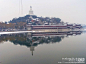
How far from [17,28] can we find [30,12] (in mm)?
19540

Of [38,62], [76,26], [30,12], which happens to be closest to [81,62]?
[38,62]

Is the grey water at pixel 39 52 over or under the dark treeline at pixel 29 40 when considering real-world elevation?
under

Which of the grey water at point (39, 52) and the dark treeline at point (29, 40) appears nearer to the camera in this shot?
the grey water at point (39, 52)

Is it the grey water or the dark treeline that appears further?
the dark treeline

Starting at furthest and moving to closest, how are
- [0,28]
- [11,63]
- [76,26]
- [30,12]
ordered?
[30,12], [76,26], [0,28], [11,63]

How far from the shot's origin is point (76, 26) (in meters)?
45.1

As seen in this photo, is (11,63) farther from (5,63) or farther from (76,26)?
(76,26)

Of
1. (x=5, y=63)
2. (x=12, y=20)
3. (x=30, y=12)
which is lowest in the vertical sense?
(x=5, y=63)

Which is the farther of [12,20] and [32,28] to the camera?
[12,20]

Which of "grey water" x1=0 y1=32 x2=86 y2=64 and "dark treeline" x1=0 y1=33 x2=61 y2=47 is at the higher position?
"dark treeline" x1=0 y1=33 x2=61 y2=47

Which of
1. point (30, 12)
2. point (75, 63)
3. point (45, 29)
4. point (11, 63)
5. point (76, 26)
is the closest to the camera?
point (75, 63)

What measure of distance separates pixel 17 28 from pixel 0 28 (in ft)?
19.8

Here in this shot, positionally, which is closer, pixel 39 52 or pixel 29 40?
pixel 39 52

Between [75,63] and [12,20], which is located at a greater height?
[12,20]
